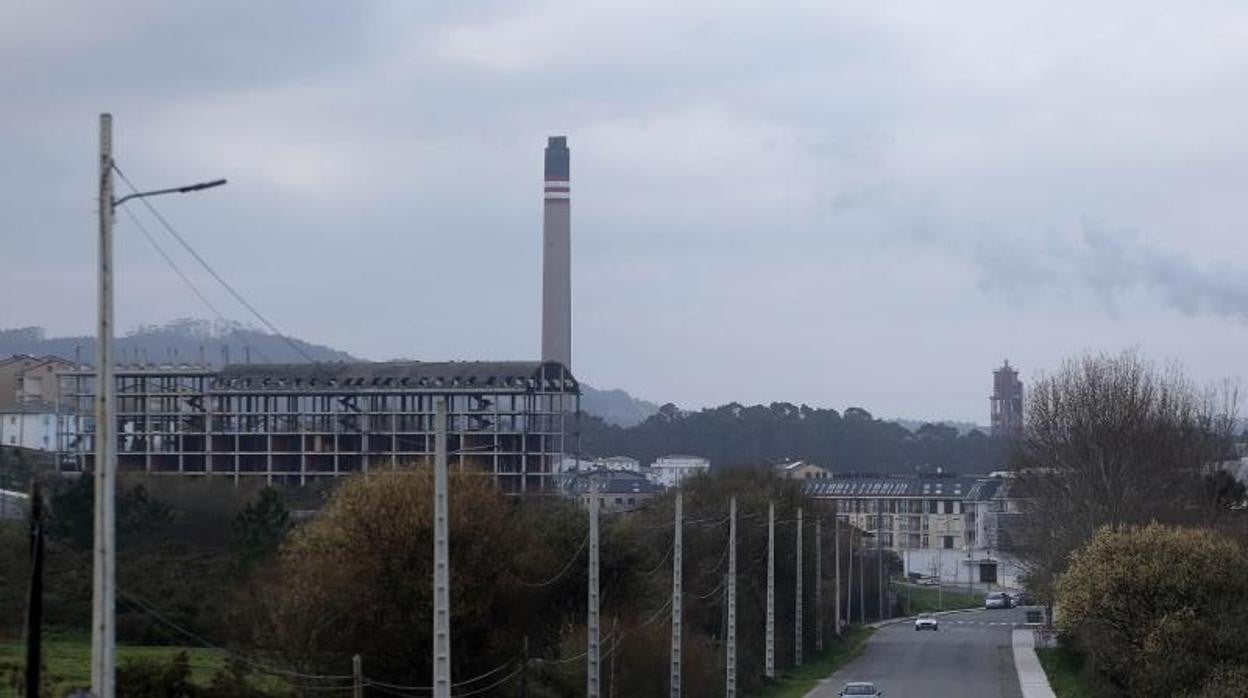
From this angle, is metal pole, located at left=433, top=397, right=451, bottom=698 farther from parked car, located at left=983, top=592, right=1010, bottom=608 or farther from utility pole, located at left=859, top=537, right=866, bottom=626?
parked car, located at left=983, top=592, right=1010, bottom=608

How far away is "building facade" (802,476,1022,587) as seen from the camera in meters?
168

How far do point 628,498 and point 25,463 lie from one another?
5581cm

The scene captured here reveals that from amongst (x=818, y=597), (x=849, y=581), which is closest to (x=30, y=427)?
(x=849, y=581)

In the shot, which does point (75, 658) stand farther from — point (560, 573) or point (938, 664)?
point (938, 664)

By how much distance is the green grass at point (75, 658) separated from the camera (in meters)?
34.8

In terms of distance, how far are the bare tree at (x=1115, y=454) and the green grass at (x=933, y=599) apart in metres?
62.1

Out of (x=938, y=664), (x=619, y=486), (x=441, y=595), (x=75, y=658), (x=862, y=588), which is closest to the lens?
(x=441, y=595)

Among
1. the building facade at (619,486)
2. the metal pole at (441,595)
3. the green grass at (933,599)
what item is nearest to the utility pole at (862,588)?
the building facade at (619,486)

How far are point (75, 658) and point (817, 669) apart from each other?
136 feet

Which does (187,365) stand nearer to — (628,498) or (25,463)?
(25,463)

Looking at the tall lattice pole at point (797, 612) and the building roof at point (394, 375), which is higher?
the building roof at point (394, 375)

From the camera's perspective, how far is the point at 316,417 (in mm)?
110875

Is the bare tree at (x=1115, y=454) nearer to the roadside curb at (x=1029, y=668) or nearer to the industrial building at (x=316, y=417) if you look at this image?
the roadside curb at (x=1029, y=668)

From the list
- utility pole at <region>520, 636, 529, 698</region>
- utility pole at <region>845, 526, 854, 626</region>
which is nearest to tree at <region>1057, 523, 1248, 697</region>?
utility pole at <region>520, 636, 529, 698</region>
